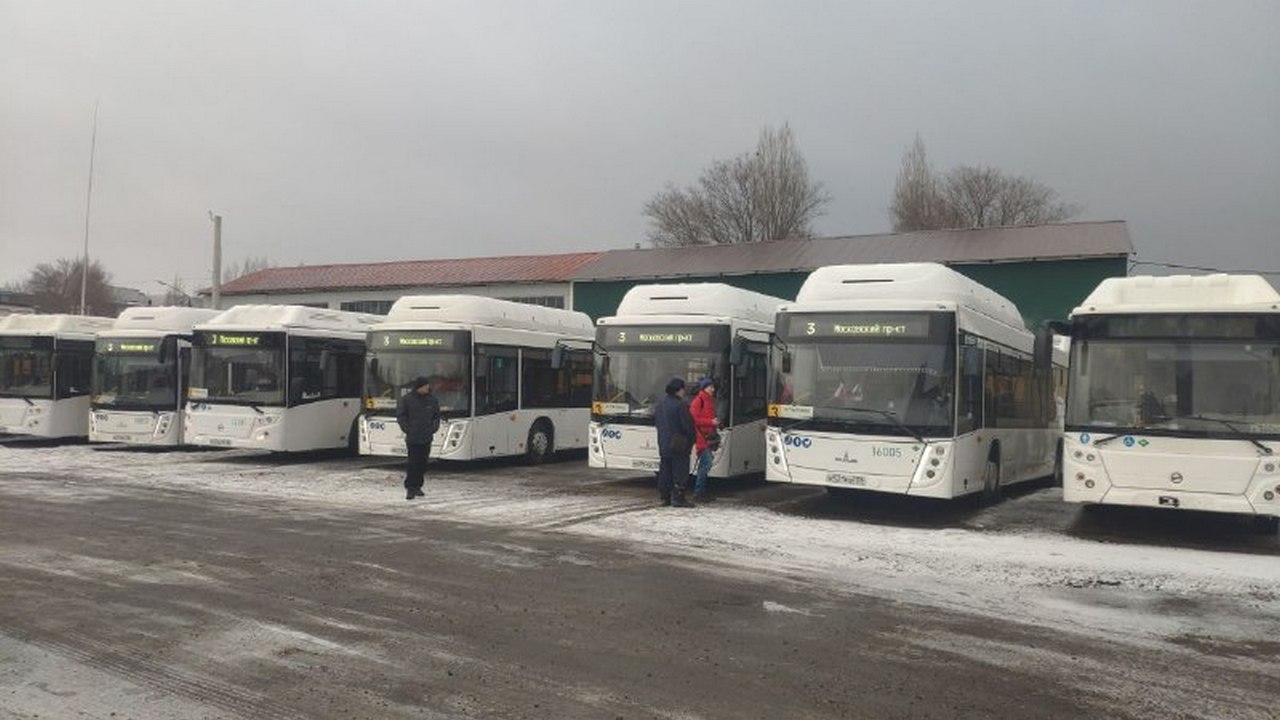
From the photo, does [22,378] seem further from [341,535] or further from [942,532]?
[942,532]

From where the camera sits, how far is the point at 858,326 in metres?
12.9

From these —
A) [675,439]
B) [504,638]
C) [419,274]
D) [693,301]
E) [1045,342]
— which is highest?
[419,274]

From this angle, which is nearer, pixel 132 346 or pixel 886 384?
pixel 886 384

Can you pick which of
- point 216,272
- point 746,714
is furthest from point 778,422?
point 216,272

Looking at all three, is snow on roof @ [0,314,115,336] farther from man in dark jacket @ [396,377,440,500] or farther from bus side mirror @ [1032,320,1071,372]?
bus side mirror @ [1032,320,1071,372]

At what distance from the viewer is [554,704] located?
532 centimetres

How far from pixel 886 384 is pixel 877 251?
958 inches

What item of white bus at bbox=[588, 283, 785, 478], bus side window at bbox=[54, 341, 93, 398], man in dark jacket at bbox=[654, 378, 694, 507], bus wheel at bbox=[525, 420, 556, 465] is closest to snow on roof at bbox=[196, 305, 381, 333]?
bus wheel at bbox=[525, 420, 556, 465]

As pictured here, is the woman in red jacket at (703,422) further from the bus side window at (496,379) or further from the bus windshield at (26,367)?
the bus windshield at (26,367)

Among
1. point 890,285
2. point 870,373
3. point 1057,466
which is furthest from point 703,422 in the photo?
point 1057,466

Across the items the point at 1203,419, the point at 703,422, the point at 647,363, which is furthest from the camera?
the point at 647,363

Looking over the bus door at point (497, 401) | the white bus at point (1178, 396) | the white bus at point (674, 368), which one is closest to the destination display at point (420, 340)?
the bus door at point (497, 401)

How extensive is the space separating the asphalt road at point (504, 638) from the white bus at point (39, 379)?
12.4 meters

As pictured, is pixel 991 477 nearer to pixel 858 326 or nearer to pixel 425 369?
pixel 858 326
